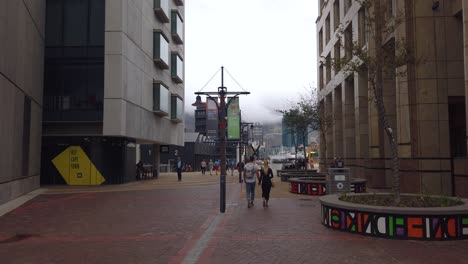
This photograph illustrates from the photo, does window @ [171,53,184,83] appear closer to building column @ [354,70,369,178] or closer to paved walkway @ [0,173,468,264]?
building column @ [354,70,369,178]

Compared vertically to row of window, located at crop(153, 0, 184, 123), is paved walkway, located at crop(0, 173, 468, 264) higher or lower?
lower

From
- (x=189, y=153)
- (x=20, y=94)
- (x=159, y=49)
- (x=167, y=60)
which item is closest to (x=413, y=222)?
(x=20, y=94)

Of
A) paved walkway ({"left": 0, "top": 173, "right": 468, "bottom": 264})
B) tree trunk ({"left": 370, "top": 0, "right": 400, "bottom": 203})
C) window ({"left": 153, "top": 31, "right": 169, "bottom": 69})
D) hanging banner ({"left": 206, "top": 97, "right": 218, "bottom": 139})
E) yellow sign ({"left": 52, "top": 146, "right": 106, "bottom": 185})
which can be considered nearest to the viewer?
paved walkway ({"left": 0, "top": 173, "right": 468, "bottom": 264})

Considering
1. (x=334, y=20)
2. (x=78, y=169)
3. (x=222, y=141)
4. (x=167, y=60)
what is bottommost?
(x=78, y=169)

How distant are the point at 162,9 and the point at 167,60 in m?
4.19

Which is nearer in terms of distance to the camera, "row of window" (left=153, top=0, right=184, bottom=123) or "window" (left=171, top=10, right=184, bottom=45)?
"row of window" (left=153, top=0, right=184, bottom=123)

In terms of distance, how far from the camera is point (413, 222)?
9031mm

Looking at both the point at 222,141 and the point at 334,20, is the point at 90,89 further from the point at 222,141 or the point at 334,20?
the point at 334,20

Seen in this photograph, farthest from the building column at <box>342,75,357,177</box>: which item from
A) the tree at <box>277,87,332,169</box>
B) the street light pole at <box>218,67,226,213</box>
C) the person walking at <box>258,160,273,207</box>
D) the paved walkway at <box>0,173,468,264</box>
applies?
the street light pole at <box>218,67,226,213</box>

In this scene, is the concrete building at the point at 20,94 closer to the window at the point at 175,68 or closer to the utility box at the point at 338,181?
the utility box at the point at 338,181

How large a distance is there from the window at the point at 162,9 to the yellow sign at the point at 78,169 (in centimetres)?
1323

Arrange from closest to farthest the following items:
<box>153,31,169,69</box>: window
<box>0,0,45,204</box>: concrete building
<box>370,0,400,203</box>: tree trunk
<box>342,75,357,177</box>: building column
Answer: <box>370,0,400,203</box>: tree trunk → <box>0,0,45,204</box>: concrete building → <box>342,75,357,177</box>: building column → <box>153,31,169,69</box>: window

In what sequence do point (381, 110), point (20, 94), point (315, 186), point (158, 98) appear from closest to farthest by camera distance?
1. point (381, 110)
2. point (20, 94)
3. point (315, 186)
4. point (158, 98)

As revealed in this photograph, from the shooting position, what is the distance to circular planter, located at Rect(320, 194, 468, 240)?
8.95 meters
